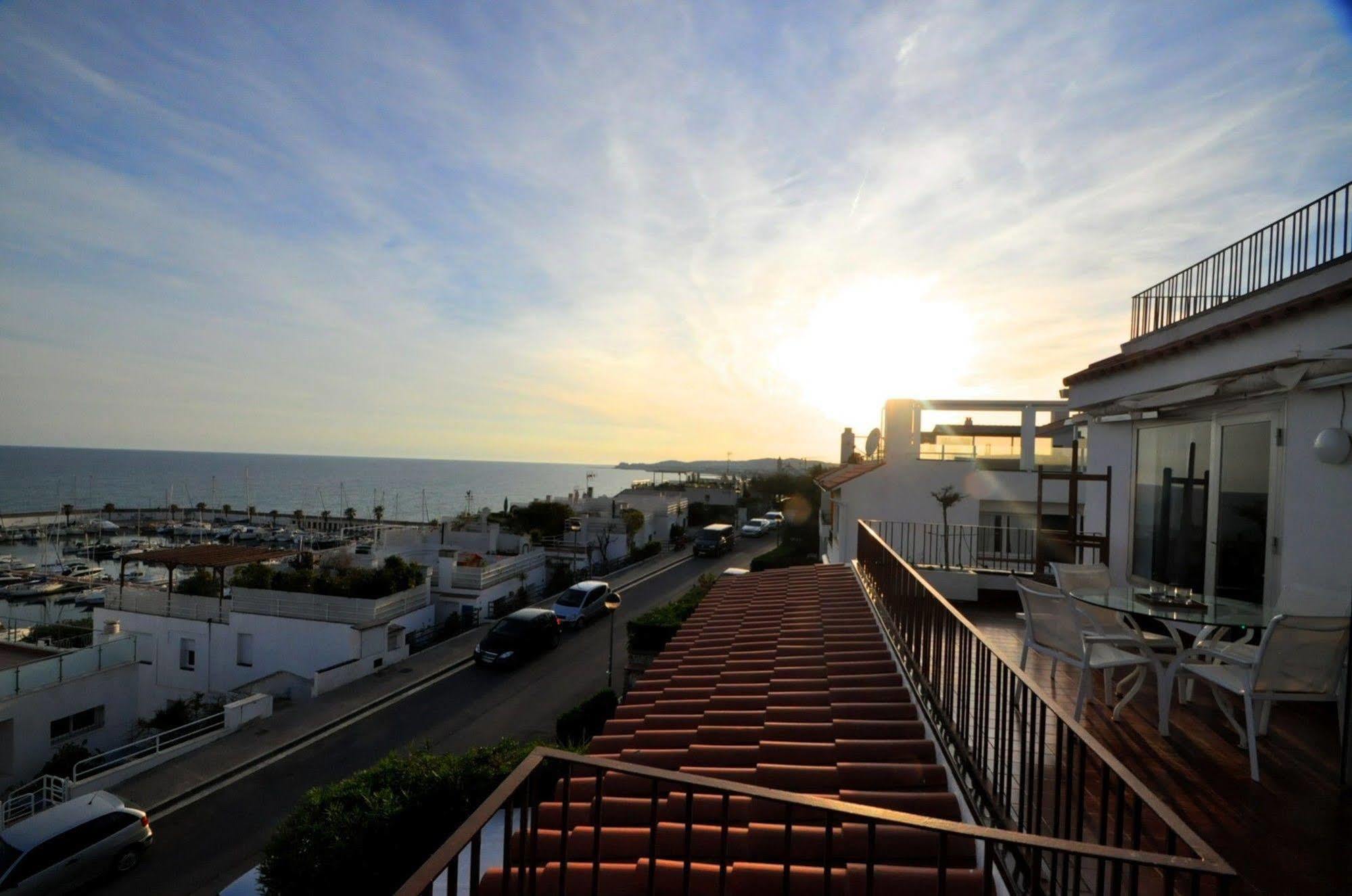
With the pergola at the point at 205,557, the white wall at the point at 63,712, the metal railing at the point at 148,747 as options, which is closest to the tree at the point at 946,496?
the metal railing at the point at 148,747

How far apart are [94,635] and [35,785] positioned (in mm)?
9871

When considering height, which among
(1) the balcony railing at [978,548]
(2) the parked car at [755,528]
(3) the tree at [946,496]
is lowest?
(2) the parked car at [755,528]

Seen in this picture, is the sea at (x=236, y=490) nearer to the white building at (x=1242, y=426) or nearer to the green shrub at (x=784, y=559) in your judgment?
the green shrub at (x=784, y=559)

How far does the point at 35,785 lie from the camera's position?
14828 mm

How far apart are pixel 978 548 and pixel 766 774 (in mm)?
8864

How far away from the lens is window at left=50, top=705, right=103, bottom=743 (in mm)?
16109

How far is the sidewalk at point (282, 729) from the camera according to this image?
43.8 feet

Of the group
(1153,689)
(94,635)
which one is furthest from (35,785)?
(1153,689)

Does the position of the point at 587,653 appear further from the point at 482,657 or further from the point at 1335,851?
the point at 1335,851

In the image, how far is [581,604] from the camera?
24781mm

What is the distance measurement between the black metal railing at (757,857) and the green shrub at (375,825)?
4094mm

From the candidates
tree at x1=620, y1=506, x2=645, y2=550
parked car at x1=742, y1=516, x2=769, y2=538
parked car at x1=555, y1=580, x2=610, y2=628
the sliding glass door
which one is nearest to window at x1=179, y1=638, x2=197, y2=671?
parked car at x1=555, y1=580, x2=610, y2=628

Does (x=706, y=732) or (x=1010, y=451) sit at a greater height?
(x=1010, y=451)

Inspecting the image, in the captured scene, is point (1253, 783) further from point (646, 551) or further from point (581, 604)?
point (646, 551)
